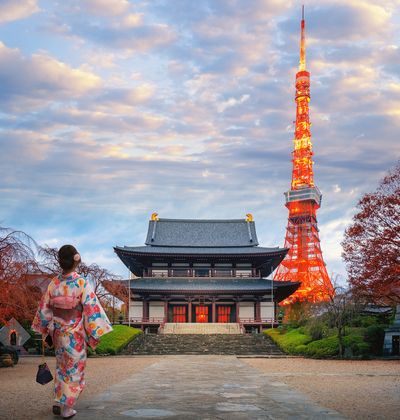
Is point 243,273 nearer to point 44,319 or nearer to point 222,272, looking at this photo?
point 222,272

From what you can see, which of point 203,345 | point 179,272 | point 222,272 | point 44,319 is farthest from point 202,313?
point 44,319

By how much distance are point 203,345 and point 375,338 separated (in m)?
12.1

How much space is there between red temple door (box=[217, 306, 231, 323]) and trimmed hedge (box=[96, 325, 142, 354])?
11705 millimetres

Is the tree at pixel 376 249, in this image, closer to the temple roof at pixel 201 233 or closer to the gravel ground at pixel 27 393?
the gravel ground at pixel 27 393

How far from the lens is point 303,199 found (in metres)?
73.2

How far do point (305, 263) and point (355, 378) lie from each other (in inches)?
2031

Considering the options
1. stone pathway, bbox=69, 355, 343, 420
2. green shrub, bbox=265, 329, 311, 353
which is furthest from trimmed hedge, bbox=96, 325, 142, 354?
stone pathway, bbox=69, 355, 343, 420

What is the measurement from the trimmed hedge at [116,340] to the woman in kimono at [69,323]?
22219 millimetres

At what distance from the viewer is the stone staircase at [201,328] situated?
42.7 m

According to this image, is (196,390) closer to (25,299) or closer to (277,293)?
(25,299)

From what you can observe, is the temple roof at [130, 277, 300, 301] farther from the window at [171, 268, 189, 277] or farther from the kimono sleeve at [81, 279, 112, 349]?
the kimono sleeve at [81, 279, 112, 349]

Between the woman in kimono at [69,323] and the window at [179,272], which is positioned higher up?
the window at [179,272]

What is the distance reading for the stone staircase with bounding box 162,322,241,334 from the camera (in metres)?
42.7

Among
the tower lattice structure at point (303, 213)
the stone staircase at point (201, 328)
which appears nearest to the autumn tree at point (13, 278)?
the stone staircase at point (201, 328)
